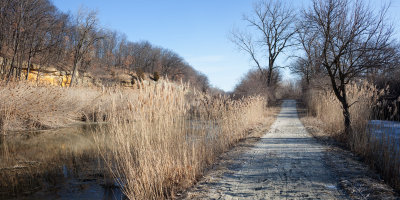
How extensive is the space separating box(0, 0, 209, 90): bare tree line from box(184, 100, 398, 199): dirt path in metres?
2.18

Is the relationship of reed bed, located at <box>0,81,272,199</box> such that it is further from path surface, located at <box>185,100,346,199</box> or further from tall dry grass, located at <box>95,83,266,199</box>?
path surface, located at <box>185,100,346,199</box>

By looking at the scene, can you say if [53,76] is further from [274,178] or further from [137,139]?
[274,178]

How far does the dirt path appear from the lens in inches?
144

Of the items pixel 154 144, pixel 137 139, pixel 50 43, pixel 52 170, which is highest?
pixel 50 43

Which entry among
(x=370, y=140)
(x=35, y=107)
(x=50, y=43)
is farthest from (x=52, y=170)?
(x=50, y=43)

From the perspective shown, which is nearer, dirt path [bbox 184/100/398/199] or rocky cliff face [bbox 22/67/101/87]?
dirt path [bbox 184/100/398/199]

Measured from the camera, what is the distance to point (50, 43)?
29172mm

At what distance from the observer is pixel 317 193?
3602 millimetres

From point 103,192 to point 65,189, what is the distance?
2.90ft

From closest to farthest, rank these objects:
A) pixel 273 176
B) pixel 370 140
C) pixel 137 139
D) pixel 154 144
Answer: pixel 137 139, pixel 154 144, pixel 273 176, pixel 370 140

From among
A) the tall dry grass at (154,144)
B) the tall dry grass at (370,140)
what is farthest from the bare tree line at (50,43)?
the tall dry grass at (370,140)

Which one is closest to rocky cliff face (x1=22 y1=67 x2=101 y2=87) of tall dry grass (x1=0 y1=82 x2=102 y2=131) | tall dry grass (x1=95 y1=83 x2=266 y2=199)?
tall dry grass (x1=0 y1=82 x2=102 y2=131)

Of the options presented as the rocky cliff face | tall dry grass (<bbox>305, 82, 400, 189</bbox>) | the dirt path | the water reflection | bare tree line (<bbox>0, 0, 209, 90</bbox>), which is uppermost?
bare tree line (<bbox>0, 0, 209, 90</bbox>)

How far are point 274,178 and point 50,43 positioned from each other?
3298cm
